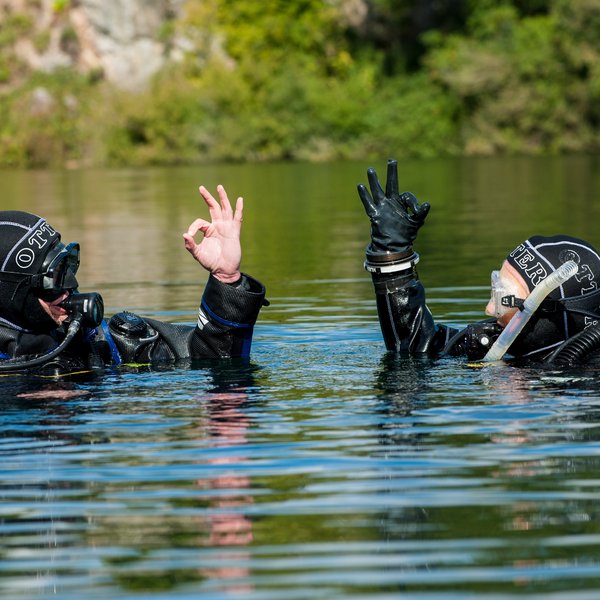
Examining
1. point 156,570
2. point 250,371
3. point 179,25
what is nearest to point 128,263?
point 250,371

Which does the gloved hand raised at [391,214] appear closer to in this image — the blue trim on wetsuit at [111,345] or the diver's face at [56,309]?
the blue trim on wetsuit at [111,345]

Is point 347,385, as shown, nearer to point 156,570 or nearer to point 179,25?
point 156,570

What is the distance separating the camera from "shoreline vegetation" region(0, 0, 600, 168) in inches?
2188

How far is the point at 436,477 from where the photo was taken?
5820mm

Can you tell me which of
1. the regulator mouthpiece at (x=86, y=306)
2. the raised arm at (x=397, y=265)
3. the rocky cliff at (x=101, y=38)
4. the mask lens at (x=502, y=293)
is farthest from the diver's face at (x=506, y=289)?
the rocky cliff at (x=101, y=38)

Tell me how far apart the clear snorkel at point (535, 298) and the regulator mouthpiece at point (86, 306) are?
Result: 2091 mm

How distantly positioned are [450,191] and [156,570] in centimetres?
2675

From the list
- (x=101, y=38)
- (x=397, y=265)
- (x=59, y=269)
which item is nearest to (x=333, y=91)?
(x=101, y=38)

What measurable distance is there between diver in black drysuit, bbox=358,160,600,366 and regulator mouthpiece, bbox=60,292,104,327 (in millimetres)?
1573

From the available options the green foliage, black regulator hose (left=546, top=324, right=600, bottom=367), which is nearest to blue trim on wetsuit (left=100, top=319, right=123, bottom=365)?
black regulator hose (left=546, top=324, right=600, bottom=367)

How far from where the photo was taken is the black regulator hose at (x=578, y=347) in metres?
7.51

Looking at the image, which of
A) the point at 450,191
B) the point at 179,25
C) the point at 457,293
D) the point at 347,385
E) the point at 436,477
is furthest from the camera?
the point at 179,25

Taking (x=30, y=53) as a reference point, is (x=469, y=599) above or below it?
below

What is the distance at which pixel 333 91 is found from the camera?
6247cm
